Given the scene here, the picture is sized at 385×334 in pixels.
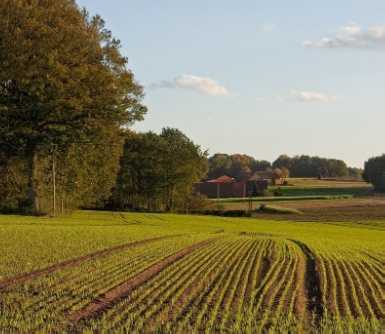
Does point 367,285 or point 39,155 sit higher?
point 39,155

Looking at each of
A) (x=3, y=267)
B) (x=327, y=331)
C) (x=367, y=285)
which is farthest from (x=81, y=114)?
(x=327, y=331)

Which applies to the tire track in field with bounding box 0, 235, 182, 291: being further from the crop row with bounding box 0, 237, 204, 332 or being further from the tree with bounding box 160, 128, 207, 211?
the tree with bounding box 160, 128, 207, 211

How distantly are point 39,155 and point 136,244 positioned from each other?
2847 centimetres

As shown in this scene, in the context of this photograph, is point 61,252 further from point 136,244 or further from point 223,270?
point 223,270

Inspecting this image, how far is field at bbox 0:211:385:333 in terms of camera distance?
10.4 metres

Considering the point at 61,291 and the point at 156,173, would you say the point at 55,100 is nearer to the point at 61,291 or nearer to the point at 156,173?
the point at 61,291

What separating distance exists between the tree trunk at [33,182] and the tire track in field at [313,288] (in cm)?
3152

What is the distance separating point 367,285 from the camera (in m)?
15.1

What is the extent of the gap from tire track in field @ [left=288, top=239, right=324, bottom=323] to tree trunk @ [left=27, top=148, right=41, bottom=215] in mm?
31518

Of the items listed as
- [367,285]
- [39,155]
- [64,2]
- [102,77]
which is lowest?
[367,285]

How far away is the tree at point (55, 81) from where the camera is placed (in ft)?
131

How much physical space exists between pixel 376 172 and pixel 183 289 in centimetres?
15070

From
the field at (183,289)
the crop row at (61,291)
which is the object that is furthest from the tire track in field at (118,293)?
the crop row at (61,291)

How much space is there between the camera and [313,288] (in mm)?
14453
